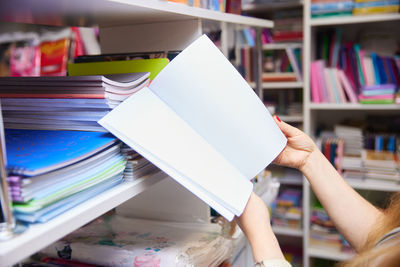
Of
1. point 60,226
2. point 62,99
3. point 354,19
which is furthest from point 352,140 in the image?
point 60,226

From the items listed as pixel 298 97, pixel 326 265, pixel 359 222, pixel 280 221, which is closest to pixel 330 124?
pixel 298 97

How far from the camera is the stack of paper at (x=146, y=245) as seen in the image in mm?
713

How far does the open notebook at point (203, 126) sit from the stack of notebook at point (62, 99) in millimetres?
33

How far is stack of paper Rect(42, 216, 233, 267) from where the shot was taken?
71cm

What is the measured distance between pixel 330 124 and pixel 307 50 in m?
0.60

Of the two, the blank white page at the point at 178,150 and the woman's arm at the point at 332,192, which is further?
the woman's arm at the point at 332,192

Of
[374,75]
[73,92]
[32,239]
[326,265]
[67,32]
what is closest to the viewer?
[32,239]

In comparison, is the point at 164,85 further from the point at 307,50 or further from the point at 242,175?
the point at 307,50

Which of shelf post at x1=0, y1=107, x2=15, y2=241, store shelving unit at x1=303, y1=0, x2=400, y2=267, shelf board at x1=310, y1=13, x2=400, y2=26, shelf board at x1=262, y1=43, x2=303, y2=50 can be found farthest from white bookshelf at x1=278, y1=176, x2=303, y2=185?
shelf post at x1=0, y1=107, x2=15, y2=241

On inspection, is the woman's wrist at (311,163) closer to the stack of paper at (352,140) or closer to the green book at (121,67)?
the green book at (121,67)

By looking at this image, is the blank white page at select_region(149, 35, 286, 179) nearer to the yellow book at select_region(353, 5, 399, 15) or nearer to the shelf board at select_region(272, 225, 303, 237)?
the yellow book at select_region(353, 5, 399, 15)

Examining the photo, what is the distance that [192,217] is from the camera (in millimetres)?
881

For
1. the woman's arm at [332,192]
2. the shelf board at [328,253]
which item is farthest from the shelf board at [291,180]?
the woman's arm at [332,192]

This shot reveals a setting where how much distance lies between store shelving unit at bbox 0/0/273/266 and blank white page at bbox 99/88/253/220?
0.08 metres
